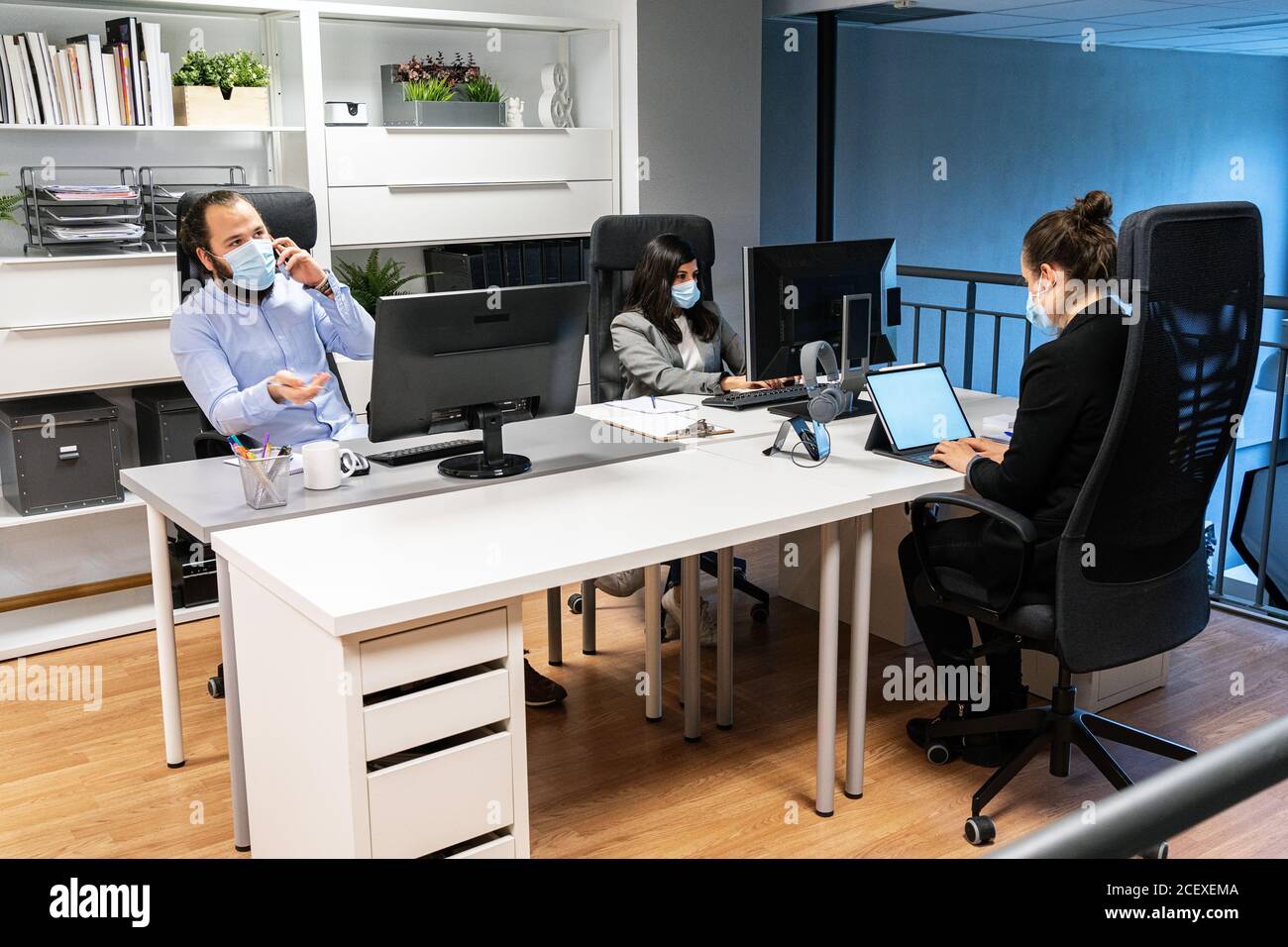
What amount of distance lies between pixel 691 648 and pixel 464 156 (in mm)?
2275

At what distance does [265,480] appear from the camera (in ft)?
7.79

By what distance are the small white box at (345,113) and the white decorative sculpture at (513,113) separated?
0.59 metres

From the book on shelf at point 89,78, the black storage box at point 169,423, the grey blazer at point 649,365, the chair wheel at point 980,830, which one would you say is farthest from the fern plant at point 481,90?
the chair wheel at point 980,830

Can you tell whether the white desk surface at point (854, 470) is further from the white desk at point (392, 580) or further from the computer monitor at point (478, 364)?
the computer monitor at point (478, 364)

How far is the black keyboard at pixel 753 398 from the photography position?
3.41 m

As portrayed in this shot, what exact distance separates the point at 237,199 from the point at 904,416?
1702 millimetres

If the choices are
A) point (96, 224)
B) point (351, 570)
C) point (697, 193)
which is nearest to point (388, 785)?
point (351, 570)

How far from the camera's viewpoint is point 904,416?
2936 millimetres

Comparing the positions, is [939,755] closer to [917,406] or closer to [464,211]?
[917,406]

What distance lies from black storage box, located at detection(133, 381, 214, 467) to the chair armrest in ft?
7.39

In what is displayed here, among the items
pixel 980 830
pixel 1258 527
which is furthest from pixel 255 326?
pixel 1258 527

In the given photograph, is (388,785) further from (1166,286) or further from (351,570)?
(1166,286)

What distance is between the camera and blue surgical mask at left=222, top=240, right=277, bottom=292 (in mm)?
2914

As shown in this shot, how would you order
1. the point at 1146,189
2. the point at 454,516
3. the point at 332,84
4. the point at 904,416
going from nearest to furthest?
the point at 454,516
the point at 904,416
the point at 332,84
the point at 1146,189
